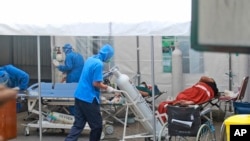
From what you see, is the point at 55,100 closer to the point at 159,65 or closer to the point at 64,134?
the point at 64,134

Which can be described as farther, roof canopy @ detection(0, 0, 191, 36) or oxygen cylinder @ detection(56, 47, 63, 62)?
oxygen cylinder @ detection(56, 47, 63, 62)

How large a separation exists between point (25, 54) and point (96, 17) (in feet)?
20.3

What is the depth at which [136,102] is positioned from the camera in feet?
27.3

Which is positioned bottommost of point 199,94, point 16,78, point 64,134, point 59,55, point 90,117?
point 64,134

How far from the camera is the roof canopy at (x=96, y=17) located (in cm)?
729

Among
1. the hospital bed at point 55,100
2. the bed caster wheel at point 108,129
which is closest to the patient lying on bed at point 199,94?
the bed caster wheel at point 108,129

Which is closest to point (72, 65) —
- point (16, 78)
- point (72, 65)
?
point (72, 65)

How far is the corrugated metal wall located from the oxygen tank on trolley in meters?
5.22

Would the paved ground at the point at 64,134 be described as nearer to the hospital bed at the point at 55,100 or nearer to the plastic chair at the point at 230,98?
the hospital bed at the point at 55,100

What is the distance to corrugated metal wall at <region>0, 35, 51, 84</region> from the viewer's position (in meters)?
13.3

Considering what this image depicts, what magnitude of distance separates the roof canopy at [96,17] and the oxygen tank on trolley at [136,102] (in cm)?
107

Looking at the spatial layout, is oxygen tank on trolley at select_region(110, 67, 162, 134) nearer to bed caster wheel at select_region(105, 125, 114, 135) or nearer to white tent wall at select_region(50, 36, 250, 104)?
bed caster wheel at select_region(105, 125, 114, 135)

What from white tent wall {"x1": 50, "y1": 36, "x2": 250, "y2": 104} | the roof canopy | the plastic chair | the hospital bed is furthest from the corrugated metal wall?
the roof canopy

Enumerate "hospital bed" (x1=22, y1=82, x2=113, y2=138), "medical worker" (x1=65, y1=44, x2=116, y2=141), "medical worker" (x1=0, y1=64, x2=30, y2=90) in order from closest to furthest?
"medical worker" (x1=65, y1=44, x2=116, y2=141)
"hospital bed" (x1=22, y1=82, x2=113, y2=138)
"medical worker" (x1=0, y1=64, x2=30, y2=90)
